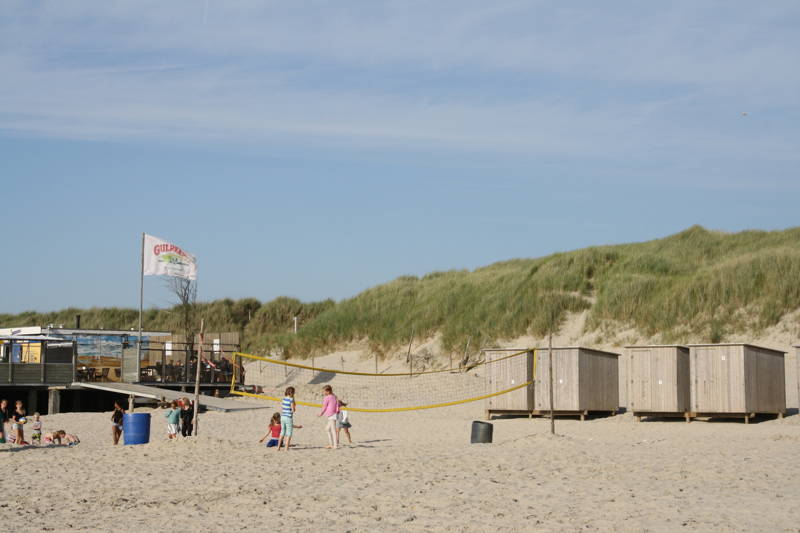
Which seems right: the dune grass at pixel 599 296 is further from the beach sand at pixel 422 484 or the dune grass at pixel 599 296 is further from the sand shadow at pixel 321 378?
the beach sand at pixel 422 484

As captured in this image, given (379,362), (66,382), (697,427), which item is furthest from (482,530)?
(379,362)

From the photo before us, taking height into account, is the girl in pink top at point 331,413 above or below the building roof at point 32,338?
below

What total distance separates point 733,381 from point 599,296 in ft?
44.7

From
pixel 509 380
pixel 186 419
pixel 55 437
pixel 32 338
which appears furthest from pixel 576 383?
pixel 32 338

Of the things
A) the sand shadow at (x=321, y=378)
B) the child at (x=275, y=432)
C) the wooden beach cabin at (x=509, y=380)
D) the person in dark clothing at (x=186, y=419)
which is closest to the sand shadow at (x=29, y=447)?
the person in dark clothing at (x=186, y=419)

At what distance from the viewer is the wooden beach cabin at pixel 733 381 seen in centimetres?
1969

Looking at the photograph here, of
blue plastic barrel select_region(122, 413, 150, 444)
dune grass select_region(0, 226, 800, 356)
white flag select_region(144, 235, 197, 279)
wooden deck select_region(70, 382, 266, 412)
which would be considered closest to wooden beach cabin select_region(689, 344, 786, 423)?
dune grass select_region(0, 226, 800, 356)

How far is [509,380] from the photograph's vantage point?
2238 centimetres

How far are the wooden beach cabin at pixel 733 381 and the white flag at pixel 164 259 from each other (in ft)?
53.3

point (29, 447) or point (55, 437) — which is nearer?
point (29, 447)

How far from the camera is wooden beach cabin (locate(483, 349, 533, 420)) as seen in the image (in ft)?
72.2

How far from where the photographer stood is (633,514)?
31.8ft

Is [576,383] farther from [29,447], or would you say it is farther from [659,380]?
[29,447]

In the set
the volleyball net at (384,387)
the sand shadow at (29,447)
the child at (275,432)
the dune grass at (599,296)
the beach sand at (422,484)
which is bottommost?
the sand shadow at (29,447)
